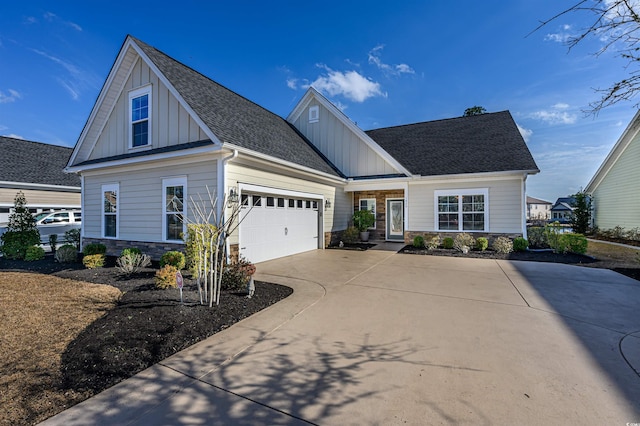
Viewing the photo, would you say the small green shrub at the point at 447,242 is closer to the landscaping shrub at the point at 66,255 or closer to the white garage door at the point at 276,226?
the white garage door at the point at 276,226

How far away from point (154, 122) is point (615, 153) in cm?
2328

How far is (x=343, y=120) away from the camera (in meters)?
14.2

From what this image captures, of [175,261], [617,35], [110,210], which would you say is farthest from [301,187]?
[617,35]

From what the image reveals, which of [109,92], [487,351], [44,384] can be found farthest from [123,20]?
[487,351]

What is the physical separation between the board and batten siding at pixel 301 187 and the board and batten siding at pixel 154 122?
1436mm

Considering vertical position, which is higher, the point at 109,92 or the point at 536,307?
the point at 109,92

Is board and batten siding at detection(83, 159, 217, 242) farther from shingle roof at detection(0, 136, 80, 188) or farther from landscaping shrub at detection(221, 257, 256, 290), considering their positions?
shingle roof at detection(0, 136, 80, 188)

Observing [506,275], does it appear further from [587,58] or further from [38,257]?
[38,257]

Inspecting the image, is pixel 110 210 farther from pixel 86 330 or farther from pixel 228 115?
pixel 86 330

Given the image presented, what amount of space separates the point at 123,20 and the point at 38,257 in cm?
889

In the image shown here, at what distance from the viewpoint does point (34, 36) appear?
34.0 feet

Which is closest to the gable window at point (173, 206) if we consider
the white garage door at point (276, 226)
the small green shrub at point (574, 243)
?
the white garage door at point (276, 226)

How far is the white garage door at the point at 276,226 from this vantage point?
8.64m

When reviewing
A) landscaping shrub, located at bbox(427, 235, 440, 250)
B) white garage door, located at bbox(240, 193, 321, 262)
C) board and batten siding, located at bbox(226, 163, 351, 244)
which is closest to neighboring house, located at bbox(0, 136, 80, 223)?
white garage door, located at bbox(240, 193, 321, 262)
